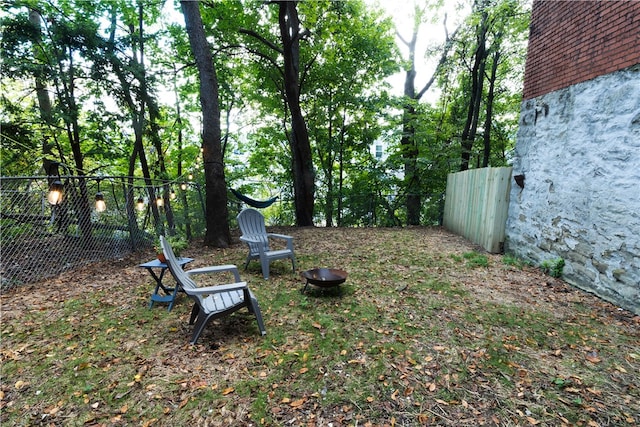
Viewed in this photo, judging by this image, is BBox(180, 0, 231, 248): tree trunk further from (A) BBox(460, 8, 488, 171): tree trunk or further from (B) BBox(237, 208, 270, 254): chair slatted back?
(A) BBox(460, 8, 488, 171): tree trunk

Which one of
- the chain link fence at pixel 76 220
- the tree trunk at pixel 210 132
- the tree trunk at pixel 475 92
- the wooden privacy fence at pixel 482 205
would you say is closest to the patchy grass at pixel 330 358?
the chain link fence at pixel 76 220

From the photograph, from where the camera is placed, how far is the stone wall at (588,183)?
3.22 metres

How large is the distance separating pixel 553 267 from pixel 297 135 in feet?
23.0

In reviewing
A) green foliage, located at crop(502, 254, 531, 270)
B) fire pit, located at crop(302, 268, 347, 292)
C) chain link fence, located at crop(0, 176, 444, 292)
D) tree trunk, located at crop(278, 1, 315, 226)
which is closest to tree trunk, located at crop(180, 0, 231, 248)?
chain link fence, located at crop(0, 176, 444, 292)

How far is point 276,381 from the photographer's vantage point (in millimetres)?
2221

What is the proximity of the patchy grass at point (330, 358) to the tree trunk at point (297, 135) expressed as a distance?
531 cm

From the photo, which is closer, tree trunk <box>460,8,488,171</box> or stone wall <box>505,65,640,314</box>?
stone wall <box>505,65,640,314</box>

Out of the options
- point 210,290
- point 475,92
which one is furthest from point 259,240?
point 475,92

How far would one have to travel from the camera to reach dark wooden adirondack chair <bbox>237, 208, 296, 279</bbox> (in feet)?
14.5

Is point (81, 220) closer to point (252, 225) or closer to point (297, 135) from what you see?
point (252, 225)

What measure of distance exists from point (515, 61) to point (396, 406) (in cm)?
1277

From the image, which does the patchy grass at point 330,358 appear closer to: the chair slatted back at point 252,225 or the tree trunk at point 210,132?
the chair slatted back at point 252,225

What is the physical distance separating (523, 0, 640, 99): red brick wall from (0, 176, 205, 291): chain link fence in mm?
6873

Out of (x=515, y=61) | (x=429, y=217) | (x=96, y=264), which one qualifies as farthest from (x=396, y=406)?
(x=515, y=61)
